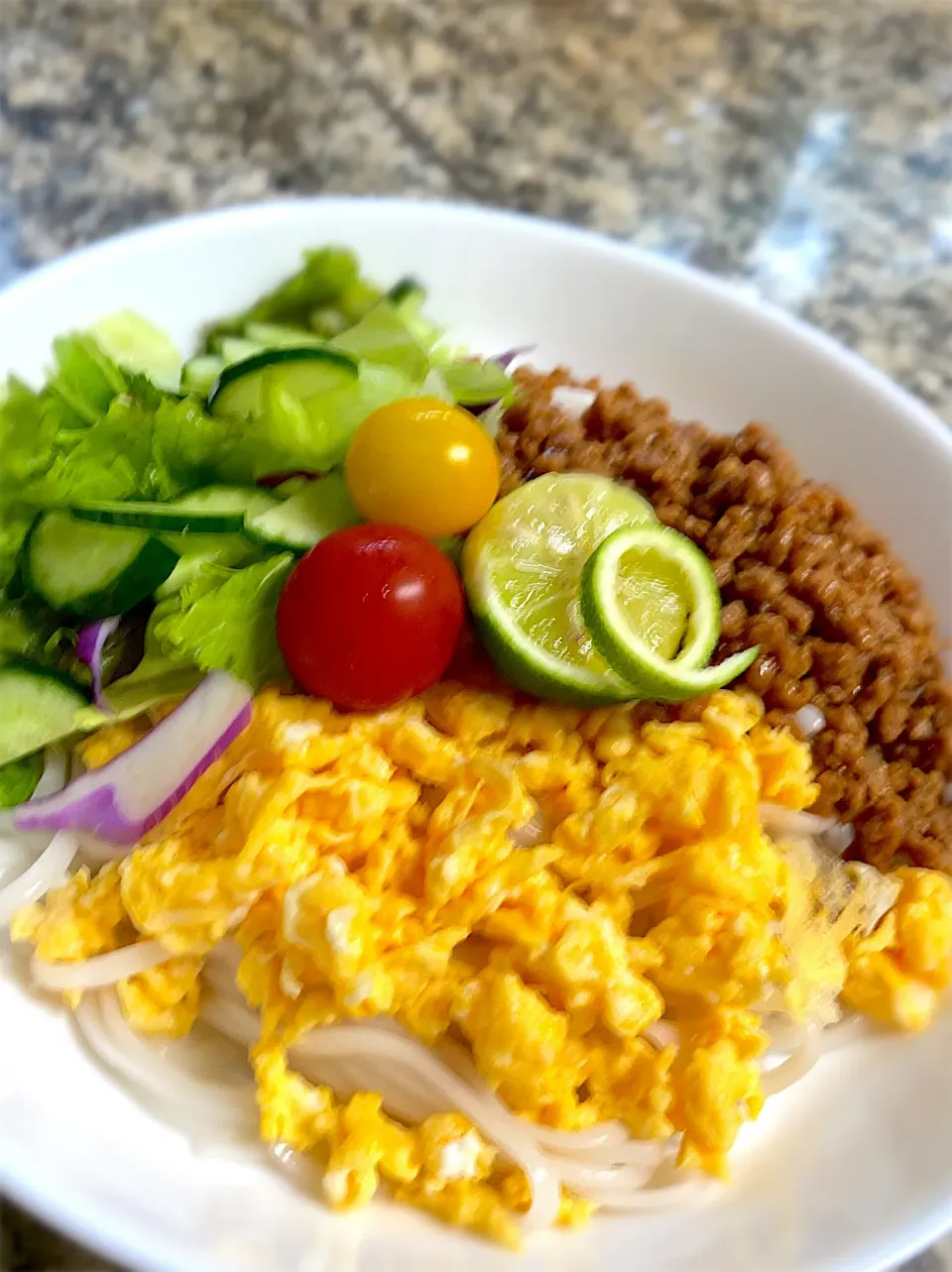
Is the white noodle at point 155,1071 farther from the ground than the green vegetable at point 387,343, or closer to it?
closer to it

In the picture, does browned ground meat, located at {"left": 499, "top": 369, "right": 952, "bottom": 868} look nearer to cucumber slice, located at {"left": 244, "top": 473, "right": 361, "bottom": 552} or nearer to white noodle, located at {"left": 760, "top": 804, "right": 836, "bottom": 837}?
white noodle, located at {"left": 760, "top": 804, "right": 836, "bottom": 837}

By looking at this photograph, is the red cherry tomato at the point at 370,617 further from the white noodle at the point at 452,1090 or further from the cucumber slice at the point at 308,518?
the white noodle at the point at 452,1090

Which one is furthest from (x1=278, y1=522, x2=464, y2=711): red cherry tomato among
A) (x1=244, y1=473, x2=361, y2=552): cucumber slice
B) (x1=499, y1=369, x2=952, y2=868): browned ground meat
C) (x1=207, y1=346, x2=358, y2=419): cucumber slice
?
(x1=207, y1=346, x2=358, y2=419): cucumber slice

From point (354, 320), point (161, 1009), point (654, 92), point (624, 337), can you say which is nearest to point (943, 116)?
point (654, 92)

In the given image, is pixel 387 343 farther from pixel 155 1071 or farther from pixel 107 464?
pixel 155 1071

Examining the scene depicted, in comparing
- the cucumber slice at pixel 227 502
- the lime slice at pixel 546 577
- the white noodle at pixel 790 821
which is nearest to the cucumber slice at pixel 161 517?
the cucumber slice at pixel 227 502

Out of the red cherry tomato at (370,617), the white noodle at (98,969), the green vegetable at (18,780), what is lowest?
the white noodle at (98,969)
